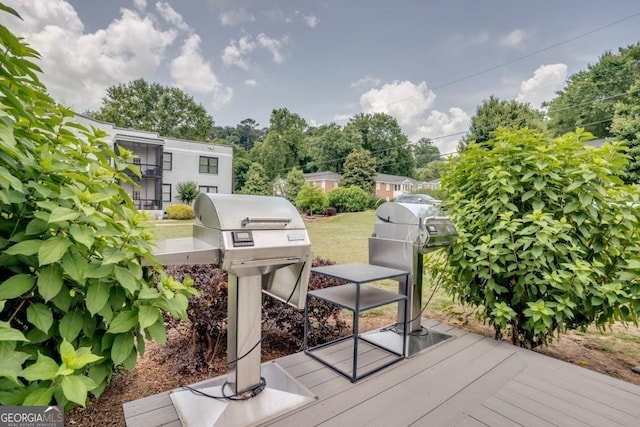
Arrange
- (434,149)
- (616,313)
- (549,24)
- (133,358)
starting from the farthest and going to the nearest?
(434,149)
(549,24)
(616,313)
(133,358)

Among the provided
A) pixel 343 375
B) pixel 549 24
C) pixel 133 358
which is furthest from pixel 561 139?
pixel 549 24

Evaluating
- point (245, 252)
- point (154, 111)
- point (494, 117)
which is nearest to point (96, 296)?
point (245, 252)

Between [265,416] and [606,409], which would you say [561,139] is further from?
[265,416]

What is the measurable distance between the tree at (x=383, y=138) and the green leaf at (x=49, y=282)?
102 ft

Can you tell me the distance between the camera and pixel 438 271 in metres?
2.99

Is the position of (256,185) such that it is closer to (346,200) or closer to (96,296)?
(346,200)

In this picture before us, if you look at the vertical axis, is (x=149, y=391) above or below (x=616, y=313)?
below

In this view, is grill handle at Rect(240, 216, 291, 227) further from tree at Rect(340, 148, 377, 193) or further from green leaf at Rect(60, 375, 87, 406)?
tree at Rect(340, 148, 377, 193)

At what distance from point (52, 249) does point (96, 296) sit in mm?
163

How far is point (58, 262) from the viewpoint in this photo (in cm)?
75

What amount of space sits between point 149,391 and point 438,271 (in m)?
2.73

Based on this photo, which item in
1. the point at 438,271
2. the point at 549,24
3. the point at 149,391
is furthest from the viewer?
the point at 549,24

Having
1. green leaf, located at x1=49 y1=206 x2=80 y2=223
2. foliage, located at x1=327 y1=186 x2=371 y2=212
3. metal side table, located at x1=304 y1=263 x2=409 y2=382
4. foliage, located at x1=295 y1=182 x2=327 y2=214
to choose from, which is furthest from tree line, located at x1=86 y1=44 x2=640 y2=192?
green leaf, located at x1=49 y1=206 x2=80 y2=223

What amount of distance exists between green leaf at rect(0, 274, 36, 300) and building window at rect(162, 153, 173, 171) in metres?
18.5
